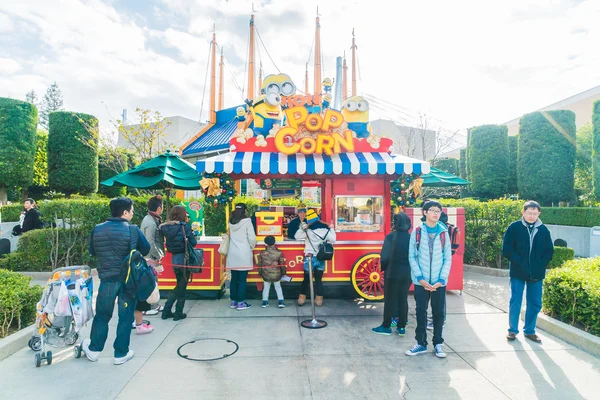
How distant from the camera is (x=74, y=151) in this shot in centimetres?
1784

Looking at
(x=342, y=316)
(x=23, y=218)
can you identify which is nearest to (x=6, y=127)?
(x=23, y=218)

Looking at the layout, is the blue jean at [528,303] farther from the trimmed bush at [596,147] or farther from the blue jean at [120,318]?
the trimmed bush at [596,147]

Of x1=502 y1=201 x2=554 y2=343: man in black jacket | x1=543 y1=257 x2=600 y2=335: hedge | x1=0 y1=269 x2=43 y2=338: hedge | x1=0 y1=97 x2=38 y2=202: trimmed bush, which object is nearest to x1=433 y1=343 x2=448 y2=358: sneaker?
x1=502 y1=201 x2=554 y2=343: man in black jacket

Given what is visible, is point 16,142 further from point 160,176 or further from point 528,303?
point 528,303

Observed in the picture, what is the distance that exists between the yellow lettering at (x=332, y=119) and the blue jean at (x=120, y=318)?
442cm

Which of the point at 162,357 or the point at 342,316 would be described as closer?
the point at 162,357

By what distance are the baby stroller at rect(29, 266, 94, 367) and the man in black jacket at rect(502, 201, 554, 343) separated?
5.32 m

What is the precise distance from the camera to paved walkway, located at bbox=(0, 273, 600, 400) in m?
3.50

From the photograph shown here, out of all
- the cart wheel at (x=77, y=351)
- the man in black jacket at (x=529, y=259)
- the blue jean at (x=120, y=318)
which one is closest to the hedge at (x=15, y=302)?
the cart wheel at (x=77, y=351)

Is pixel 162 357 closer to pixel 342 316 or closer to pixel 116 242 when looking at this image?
pixel 116 242

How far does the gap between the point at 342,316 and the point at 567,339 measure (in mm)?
3039

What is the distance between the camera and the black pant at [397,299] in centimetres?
494

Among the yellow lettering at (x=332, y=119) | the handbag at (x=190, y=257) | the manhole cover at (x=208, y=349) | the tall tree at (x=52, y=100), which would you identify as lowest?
the manhole cover at (x=208, y=349)

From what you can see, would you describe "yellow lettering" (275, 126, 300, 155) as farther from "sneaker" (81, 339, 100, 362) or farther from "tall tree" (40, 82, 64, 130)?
"tall tree" (40, 82, 64, 130)
